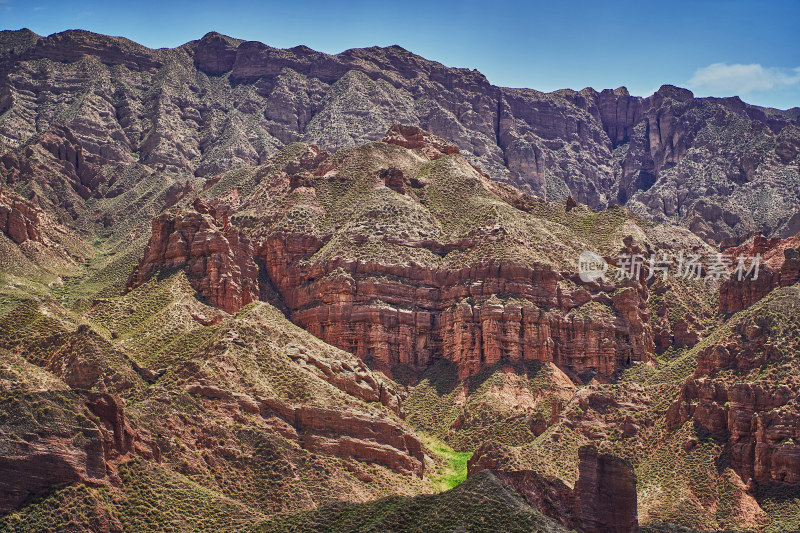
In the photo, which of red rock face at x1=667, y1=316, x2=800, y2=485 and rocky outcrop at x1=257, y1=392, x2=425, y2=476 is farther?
red rock face at x1=667, y1=316, x2=800, y2=485

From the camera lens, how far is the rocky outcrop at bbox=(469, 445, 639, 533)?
8069cm

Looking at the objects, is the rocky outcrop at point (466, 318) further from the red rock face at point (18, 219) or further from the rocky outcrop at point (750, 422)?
the red rock face at point (18, 219)

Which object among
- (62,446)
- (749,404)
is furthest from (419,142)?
(62,446)

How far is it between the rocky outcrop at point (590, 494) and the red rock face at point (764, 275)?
51.5m

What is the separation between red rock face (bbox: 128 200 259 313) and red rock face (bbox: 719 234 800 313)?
57417 mm

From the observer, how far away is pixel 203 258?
12000 cm

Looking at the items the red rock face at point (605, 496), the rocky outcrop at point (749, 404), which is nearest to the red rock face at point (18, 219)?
the rocky outcrop at point (749, 404)

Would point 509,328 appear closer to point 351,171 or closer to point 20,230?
point 351,171

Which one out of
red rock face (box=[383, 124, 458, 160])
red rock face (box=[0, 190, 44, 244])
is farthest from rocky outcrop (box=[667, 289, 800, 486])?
red rock face (box=[0, 190, 44, 244])

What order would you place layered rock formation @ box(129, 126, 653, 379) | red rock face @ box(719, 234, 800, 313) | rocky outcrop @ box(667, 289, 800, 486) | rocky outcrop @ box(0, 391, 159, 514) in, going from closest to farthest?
rocky outcrop @ box(0, 391, 159, 514), rocky outcrop @ box(667, 289, 800, 486), layered rock formation @ box(129, 126, 653, 379), red rock face @ box(719, 234, 800, 313)

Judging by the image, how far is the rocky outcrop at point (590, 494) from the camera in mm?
80688

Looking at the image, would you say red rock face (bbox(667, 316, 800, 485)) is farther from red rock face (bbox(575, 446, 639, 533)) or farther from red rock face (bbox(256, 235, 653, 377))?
red rock face (bbox(256, 235, 653, 377))

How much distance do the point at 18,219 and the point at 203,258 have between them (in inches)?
1874

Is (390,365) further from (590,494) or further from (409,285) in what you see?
(590,494)
